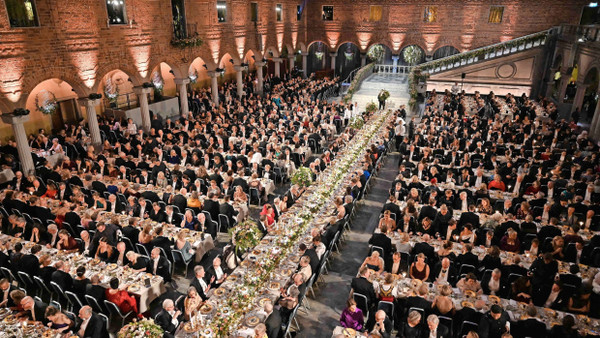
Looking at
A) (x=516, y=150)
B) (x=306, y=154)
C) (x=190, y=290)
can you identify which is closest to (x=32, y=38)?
(x=306, y=154)

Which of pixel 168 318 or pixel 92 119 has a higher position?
pixel 92 119

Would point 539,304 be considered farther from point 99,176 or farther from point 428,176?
point 99,176

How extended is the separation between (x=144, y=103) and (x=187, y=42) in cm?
421

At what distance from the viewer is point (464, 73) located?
90.1 feet

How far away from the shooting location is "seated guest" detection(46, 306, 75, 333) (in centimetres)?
656

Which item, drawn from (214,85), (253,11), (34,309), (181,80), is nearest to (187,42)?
(181,80)

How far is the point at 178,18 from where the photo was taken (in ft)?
67.9

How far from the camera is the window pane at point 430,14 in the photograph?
3004 centimetres

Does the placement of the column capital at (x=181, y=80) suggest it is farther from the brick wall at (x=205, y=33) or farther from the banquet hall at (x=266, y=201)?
the brick wall at (x=205, y=33)

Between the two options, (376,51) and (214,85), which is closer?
(214,85)

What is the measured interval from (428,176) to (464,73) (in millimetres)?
17737

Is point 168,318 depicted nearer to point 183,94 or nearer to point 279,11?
point 183,94

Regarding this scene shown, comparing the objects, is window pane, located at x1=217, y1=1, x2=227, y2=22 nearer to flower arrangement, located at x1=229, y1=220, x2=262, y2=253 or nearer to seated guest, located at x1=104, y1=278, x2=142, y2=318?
flower arrangement, located at x1=229, y1=220, x2=262, y2=253

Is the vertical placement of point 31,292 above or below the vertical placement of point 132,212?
below
